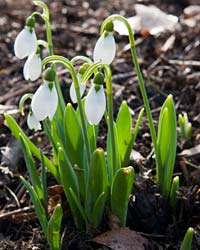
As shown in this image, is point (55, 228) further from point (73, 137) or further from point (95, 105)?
point (95, 105)

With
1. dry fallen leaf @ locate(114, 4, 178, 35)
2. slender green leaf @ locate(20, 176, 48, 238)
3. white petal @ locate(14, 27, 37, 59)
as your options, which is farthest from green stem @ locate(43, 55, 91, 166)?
dry fallen leaf @ locate(114, 4, 178, 35)

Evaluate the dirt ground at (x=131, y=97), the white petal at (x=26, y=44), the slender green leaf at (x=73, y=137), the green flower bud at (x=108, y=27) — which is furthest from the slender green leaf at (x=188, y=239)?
the white petal at (x=26, y=44)

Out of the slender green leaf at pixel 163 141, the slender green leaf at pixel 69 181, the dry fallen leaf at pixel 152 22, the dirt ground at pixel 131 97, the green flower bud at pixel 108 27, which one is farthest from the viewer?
the dry fallen leaf at pixel 152 22

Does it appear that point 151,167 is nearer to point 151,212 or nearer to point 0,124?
point 151,212

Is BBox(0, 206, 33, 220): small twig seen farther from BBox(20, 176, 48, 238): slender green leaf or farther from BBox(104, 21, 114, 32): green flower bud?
BBox(104, 21, 114, 32): green flower bud

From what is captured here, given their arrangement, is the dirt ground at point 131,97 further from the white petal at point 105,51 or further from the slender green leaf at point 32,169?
the white petal at point 105,51

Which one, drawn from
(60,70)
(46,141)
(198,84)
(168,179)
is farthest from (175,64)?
(168,179)
